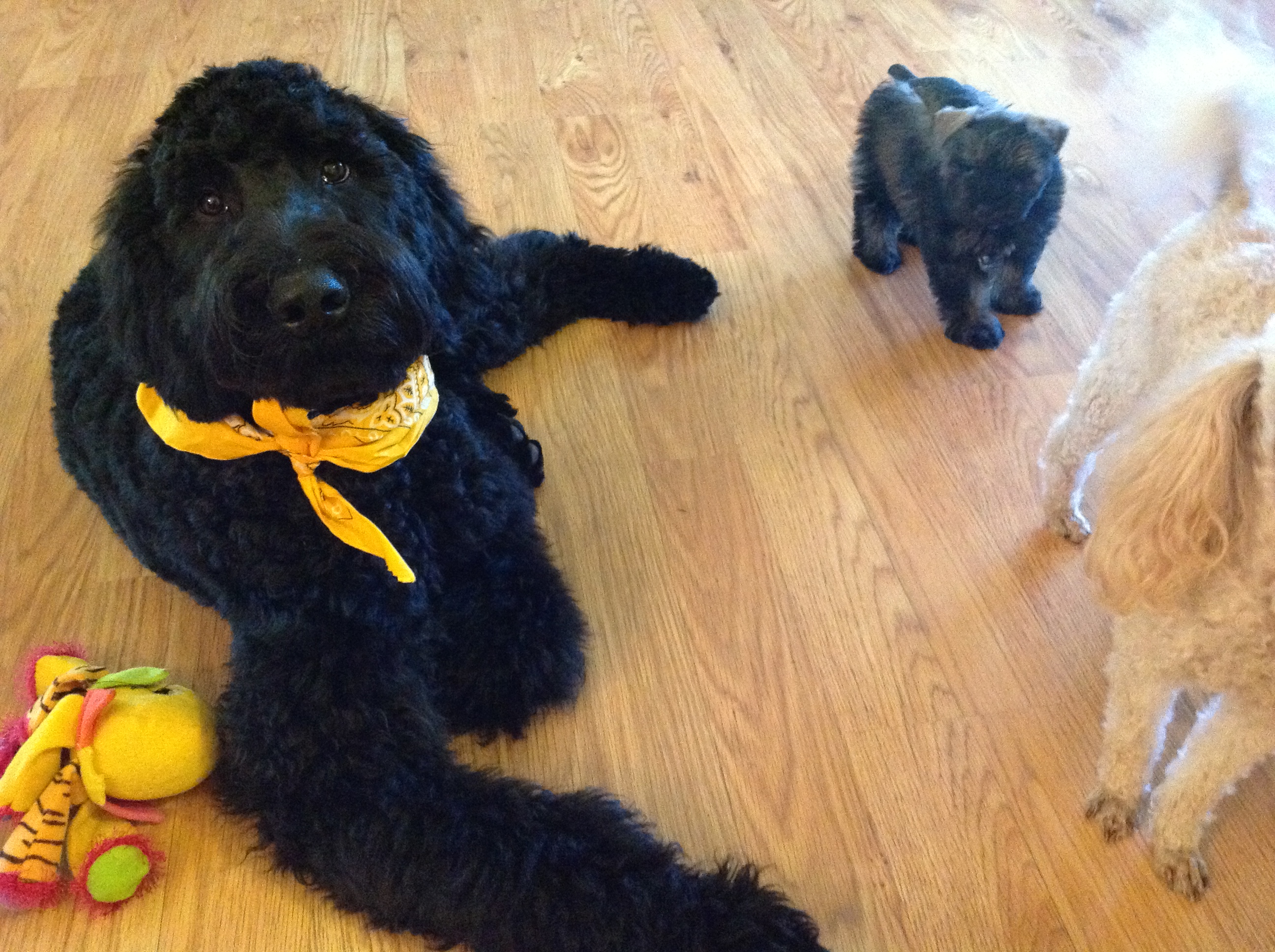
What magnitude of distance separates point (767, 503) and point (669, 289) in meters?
0.50

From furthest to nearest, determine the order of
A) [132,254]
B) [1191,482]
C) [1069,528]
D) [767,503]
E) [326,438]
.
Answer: [767,503] → [1069,528] → [326,438] → [132,254] → [1191,482]

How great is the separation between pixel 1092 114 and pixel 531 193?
1380mm

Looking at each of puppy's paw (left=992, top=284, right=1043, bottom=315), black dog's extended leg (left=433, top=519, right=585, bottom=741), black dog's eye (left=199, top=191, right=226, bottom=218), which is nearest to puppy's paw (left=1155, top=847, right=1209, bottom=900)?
black dog's extended leg (left=433, top=519, right=585, bottom=741)

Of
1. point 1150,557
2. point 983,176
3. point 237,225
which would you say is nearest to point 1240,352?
point 1150,557

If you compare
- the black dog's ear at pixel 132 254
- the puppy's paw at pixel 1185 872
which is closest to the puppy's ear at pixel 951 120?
the puppy's paw at pixel 1185 872

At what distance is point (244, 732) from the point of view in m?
1.10

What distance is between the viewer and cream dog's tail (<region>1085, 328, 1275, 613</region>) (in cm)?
85

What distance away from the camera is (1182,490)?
2.84 ft

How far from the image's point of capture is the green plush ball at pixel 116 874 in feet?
3.55

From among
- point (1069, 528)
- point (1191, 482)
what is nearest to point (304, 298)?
point (1191, 482)

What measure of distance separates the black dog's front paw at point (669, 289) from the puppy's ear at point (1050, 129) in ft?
2.00

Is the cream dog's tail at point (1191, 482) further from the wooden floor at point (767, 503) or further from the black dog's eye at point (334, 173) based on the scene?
the black dog's eye at point (334, 173)

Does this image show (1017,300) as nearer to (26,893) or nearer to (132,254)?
(132,254)

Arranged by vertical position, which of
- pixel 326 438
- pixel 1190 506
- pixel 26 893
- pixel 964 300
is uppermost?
pixel 1190 506
